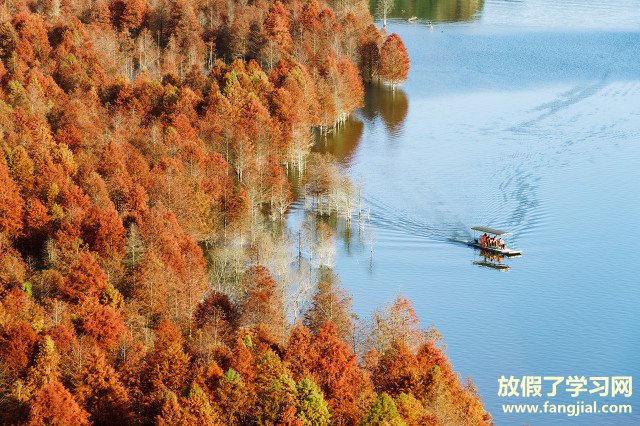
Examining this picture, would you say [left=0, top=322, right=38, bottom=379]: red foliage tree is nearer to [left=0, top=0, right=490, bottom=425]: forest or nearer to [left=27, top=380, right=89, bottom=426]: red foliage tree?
[left=0, top=0, right=490, bottom=425]: forest

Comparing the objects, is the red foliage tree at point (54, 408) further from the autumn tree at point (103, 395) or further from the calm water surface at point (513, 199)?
the calm water surface at point (513, 199)

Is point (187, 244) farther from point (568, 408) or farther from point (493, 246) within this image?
point (568, 408)

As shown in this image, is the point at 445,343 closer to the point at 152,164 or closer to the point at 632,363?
the point at 632,363

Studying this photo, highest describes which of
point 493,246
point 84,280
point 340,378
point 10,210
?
point 10,210

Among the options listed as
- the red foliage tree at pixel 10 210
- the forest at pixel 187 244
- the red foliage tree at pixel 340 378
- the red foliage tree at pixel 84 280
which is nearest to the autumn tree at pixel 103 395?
the forest at pixel 187 244

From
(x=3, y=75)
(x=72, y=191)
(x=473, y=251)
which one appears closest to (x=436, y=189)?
(x=473, y=251)

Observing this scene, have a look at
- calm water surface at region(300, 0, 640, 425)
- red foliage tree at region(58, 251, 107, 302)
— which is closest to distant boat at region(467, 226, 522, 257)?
calm water surface at region(300, 0, 640, 425)

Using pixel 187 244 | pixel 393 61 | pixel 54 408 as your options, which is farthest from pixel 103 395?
pixel 393 61
